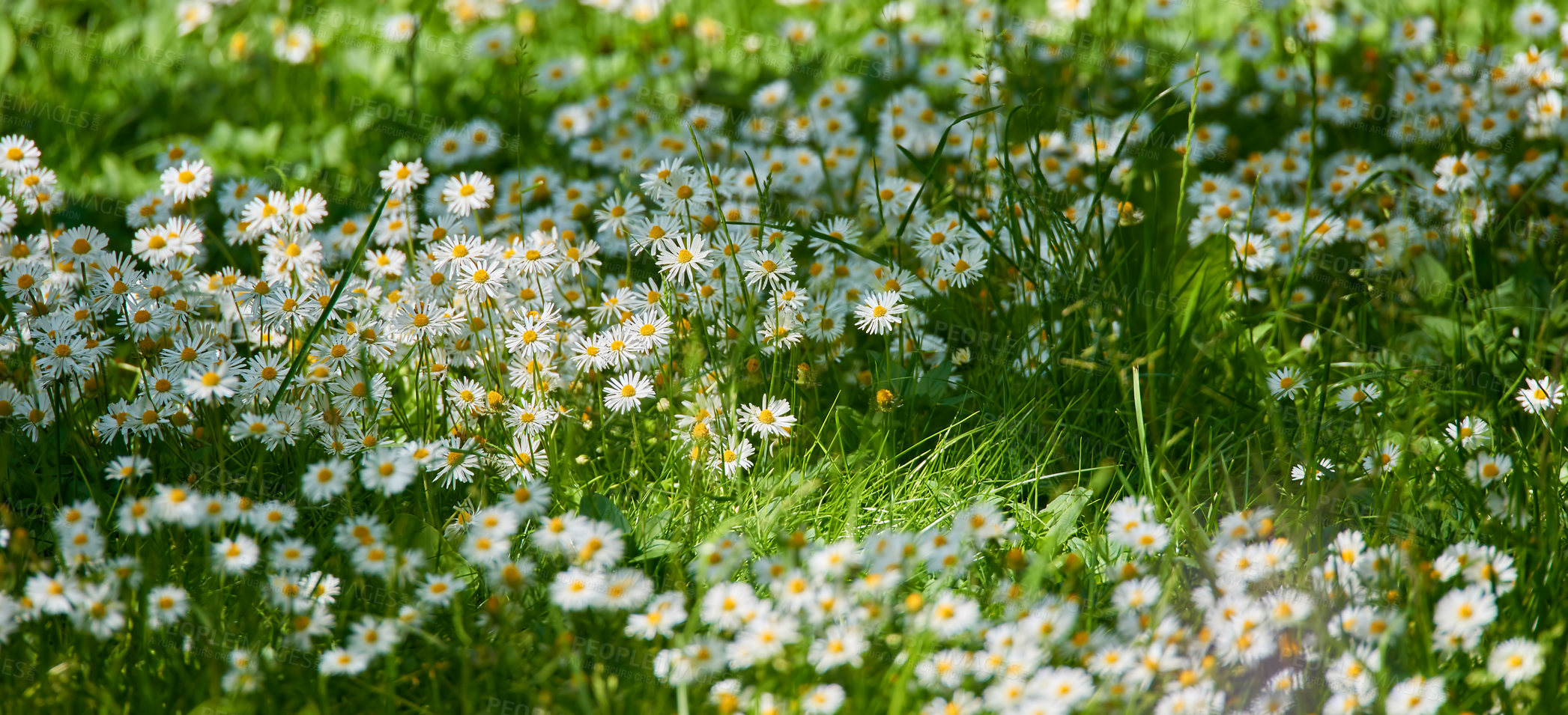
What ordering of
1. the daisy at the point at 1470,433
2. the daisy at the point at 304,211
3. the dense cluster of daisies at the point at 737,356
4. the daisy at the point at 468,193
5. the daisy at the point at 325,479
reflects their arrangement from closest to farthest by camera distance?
the dense cluster of daisies at the point at 737,356 → the daisy at the point at 325,479 → the daisy at the point at 1470,433 → the daisy at the point at 304,211 → the daisy at the point at 468,193

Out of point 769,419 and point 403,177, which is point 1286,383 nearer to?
point 769,419

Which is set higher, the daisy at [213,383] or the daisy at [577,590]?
the daisy at [213,383]

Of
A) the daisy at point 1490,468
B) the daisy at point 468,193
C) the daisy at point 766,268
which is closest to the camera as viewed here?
the daisy at point 1490,468

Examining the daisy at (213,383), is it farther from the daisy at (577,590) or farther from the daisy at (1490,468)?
the daisy at (1490,468)

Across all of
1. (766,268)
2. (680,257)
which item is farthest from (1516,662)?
(680,257)

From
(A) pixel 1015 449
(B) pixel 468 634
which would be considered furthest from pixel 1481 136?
(B) pixel 468 634

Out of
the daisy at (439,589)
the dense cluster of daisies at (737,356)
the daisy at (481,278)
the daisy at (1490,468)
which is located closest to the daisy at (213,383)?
the dense cluster of daisies at (737,356)

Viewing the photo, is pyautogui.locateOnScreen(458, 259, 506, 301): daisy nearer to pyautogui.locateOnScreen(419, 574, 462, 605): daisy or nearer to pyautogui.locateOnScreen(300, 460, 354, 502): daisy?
pyautogui.locateOnScreen(300, 460, 354, 502): daisy

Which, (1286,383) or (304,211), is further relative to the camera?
(304,211)
